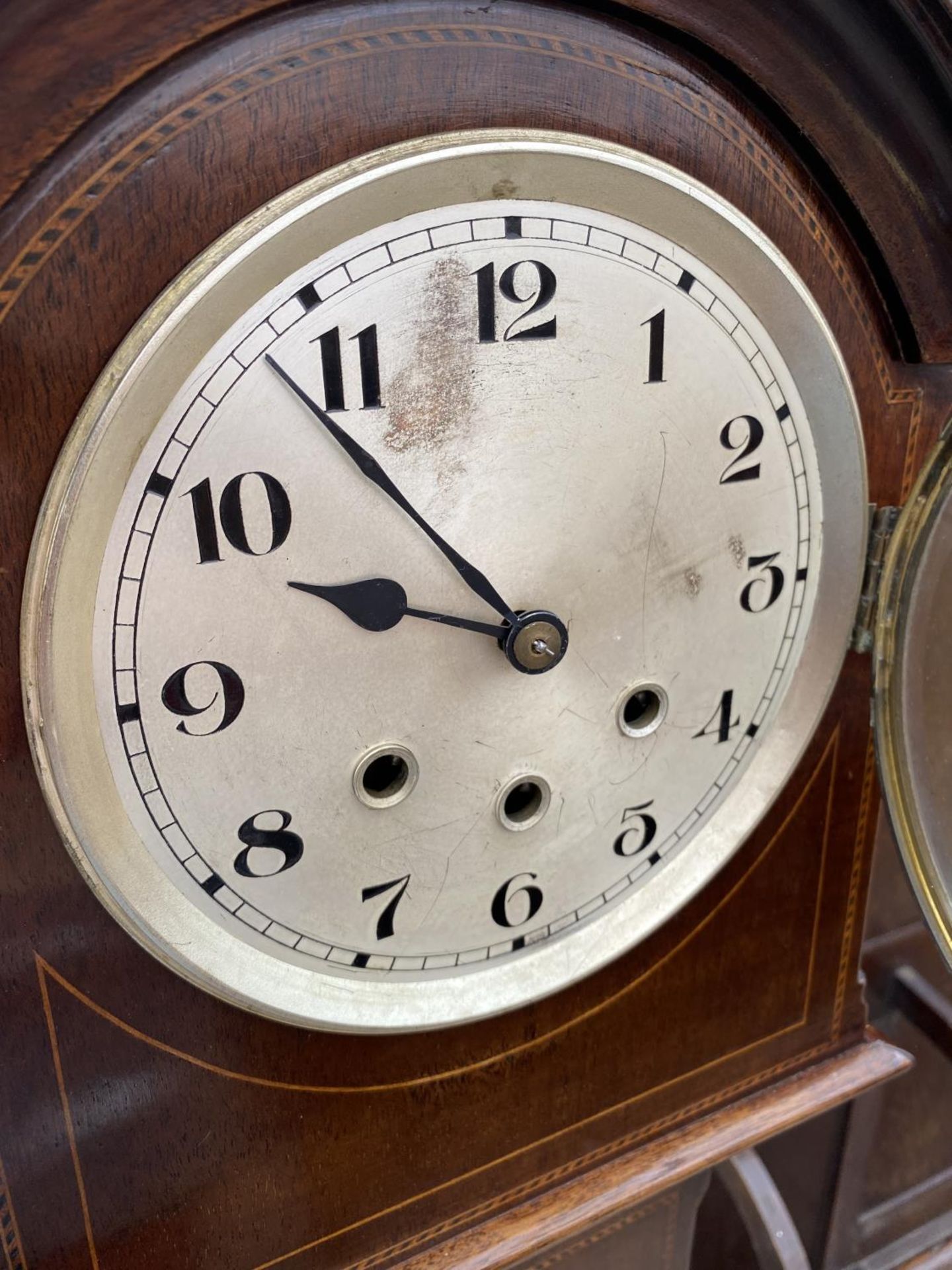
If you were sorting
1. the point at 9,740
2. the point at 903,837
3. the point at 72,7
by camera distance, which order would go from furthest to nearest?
the point at 903,837, the point at 9,740, the point at 72,7

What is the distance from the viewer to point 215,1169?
31.1 inches

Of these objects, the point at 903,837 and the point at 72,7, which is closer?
the point at 72,7

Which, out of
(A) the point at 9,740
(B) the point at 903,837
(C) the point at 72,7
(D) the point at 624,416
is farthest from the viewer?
(B) the point at 903,837

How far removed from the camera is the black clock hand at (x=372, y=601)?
66cm

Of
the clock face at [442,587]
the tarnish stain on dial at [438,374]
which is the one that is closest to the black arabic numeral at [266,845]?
the clock face at [442,587]

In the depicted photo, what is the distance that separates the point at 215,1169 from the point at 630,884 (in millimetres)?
378

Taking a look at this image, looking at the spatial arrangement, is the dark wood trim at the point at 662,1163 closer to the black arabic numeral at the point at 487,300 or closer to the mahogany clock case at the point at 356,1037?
the mahogany clock case at the point at 356,1037

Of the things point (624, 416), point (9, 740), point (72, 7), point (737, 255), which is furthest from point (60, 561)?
point (737, 255)

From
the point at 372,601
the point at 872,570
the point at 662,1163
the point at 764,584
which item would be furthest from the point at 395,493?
the point at 662,1163

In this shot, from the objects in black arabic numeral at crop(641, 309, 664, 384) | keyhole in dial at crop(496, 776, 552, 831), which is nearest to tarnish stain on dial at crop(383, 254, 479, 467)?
black arabic numeral at crop(641, 309, 664, 384)

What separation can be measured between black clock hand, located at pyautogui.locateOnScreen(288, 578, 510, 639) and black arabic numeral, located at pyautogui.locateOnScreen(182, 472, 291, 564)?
0.04 meters

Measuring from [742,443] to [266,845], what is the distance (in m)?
0.43

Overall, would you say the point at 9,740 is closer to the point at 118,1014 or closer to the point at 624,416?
the point at 118,1014

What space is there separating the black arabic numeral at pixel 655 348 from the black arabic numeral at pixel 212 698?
1.09ft
